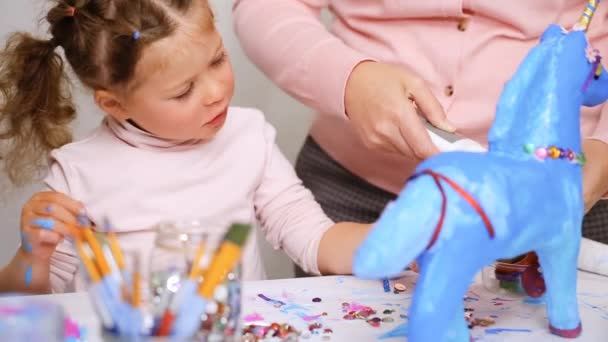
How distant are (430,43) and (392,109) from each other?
0.26 meters

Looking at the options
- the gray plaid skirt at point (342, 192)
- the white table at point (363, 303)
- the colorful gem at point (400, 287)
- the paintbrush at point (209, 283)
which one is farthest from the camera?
the gray plaid skirt at point (342, 192)

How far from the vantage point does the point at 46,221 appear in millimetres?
792

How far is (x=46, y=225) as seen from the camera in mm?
792

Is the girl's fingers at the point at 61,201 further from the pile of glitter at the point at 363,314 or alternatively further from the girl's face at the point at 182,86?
the pile of glitter at the point at 363,314

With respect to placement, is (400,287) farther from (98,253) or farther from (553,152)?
(98,253)

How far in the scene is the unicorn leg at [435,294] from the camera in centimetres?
52

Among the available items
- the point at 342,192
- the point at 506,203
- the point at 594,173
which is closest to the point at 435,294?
the point at 506,203

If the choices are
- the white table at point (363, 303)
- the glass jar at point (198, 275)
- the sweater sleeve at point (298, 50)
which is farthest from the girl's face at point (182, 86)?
the glass jar at point (198, 275)

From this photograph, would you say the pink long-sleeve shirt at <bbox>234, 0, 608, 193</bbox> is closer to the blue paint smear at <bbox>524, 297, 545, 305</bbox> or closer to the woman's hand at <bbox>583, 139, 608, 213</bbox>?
the woman's hand at <bbox>583, 139, 608, 213</bbox>

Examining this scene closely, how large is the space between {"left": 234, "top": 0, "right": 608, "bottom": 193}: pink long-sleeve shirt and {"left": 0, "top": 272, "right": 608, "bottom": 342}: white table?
0.21 metres

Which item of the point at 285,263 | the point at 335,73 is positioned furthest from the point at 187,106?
the point at 285,263

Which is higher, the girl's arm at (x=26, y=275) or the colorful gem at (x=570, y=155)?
the colorful gem at (x=570, y=155)

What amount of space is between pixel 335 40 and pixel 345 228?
0.23m

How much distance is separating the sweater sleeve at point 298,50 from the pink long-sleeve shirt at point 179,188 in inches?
3.8
